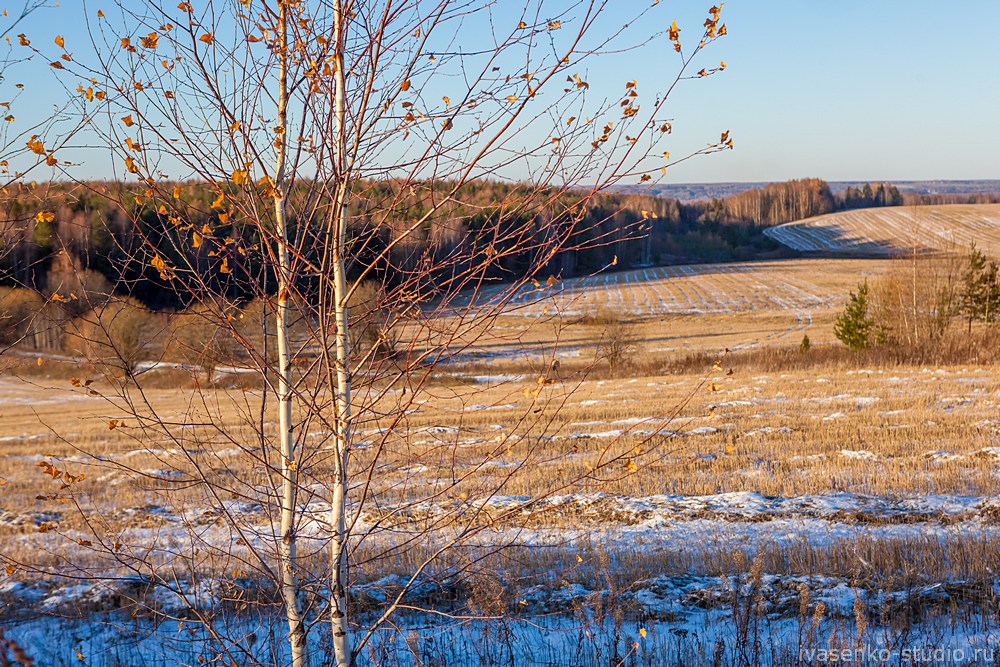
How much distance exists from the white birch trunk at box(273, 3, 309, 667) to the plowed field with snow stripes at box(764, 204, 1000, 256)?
83414 mm

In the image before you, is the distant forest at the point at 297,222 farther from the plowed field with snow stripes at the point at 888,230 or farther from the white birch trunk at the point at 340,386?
the plowed field with snow stripes at the point at 888,230

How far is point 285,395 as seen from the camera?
3.07 m

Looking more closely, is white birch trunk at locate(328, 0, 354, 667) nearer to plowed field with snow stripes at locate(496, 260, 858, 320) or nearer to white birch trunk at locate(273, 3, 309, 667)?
white birch trunk at locate(273, 3, 309, 667)

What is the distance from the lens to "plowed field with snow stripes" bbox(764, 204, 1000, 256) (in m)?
83.9

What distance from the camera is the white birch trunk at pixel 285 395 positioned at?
2.89m

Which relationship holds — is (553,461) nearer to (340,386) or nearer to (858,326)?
(340,386)

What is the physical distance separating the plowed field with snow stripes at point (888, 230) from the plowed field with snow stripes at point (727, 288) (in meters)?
12.4

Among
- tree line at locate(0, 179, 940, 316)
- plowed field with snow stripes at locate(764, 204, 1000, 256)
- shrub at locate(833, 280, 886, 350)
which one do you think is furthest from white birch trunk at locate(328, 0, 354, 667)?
plowed field with snow stripes at locate(764, 204, 1000, 256)

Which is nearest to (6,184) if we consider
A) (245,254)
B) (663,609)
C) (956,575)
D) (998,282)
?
(245,254)

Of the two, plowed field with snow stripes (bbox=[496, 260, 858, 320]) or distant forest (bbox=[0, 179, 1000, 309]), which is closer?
distant forest (bbox=[0, 179, 1000, 309])

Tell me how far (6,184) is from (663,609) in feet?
15.2

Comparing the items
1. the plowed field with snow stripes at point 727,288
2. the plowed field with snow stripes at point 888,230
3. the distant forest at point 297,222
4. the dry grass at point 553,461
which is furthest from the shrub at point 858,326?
the plowed field with snow stripes at point 888,230

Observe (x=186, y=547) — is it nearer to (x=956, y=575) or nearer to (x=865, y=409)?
(x=956, y=575)

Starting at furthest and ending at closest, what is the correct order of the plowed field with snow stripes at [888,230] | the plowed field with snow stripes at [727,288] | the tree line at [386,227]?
the plowed field with snow stripes at [888,230] < the plowed field with snow stripes at [727,288] < the tree line at [386,227]
